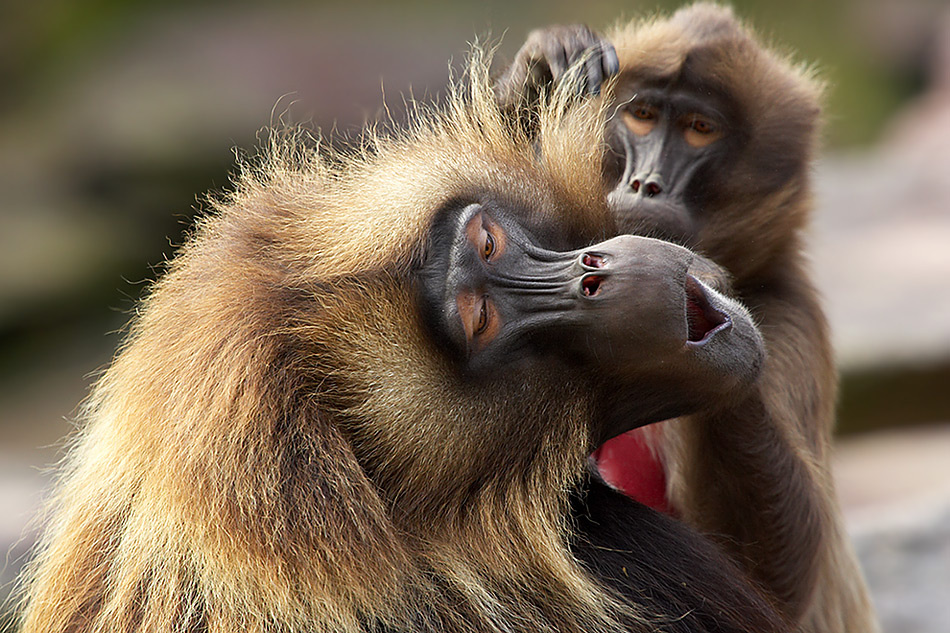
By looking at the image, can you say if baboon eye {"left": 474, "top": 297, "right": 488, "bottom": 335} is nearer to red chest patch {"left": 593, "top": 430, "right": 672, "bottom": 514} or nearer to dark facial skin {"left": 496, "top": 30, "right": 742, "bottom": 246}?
dark facial skin {"left": 496, "top": 30, "right": 742, "bottom": 246}

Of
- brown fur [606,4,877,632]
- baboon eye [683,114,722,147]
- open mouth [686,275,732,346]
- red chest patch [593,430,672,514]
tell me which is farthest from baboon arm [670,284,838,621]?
baboon eye [683,114,722,147]

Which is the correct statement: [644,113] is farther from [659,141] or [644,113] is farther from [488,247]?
[488,247]

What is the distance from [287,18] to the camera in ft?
43.0

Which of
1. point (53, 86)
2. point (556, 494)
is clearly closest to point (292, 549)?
point (556, 494)

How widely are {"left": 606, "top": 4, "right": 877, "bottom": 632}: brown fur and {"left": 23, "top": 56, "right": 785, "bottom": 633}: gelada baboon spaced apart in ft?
2.13

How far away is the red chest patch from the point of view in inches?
147

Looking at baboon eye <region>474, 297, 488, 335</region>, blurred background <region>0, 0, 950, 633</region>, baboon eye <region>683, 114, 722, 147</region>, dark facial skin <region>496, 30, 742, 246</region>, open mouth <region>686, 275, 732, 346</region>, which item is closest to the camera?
baboon eye <region>474, 297, 488, 335</region>

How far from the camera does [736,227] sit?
375cm

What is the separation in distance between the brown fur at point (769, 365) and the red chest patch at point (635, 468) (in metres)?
0.12

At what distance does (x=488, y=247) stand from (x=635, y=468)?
5.22ft

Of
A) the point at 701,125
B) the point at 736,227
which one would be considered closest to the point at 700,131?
the point at 701,125

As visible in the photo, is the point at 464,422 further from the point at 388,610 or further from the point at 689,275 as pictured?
the point at 689,275

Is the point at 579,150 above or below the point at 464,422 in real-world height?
above

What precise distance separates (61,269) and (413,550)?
10.2 meters
